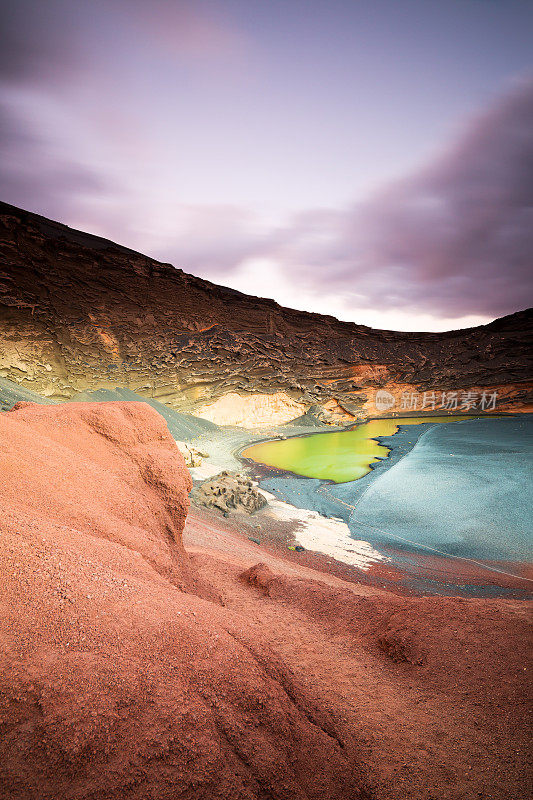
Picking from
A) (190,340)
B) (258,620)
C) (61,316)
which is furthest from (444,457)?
(61,316)

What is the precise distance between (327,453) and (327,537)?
10912 millimetres

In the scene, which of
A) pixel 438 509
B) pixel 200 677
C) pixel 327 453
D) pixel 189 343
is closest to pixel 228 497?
pixel 438 509

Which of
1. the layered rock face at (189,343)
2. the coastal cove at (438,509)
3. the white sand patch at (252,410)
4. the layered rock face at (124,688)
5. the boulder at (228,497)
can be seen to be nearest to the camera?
the layered rock face at (124,688)

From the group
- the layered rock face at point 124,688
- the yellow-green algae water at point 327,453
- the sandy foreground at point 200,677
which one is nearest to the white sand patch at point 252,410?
the yellow-green algae water at point 327,453

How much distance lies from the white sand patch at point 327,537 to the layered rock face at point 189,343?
60.7ft

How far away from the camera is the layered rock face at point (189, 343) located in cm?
2416

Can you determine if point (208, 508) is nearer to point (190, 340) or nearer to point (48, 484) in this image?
point (48, 484)

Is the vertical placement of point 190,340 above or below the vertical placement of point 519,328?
below

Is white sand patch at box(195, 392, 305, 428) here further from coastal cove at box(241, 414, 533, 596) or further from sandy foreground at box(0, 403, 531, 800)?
sandy foreground at box(0, 403, 531, 800)

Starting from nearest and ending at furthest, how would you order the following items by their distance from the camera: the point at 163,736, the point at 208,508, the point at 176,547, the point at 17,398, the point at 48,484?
1. the point at 163,736
2. the point at 48,484
3. the point at 176,547
4. the point at 208,508
5. the point at 17,398

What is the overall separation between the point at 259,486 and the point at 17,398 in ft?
34.4

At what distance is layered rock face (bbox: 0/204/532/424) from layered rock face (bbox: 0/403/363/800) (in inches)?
983

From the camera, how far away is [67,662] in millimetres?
1556

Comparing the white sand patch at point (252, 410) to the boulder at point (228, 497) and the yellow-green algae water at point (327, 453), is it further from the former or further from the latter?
the boulder at point (228, 497)
